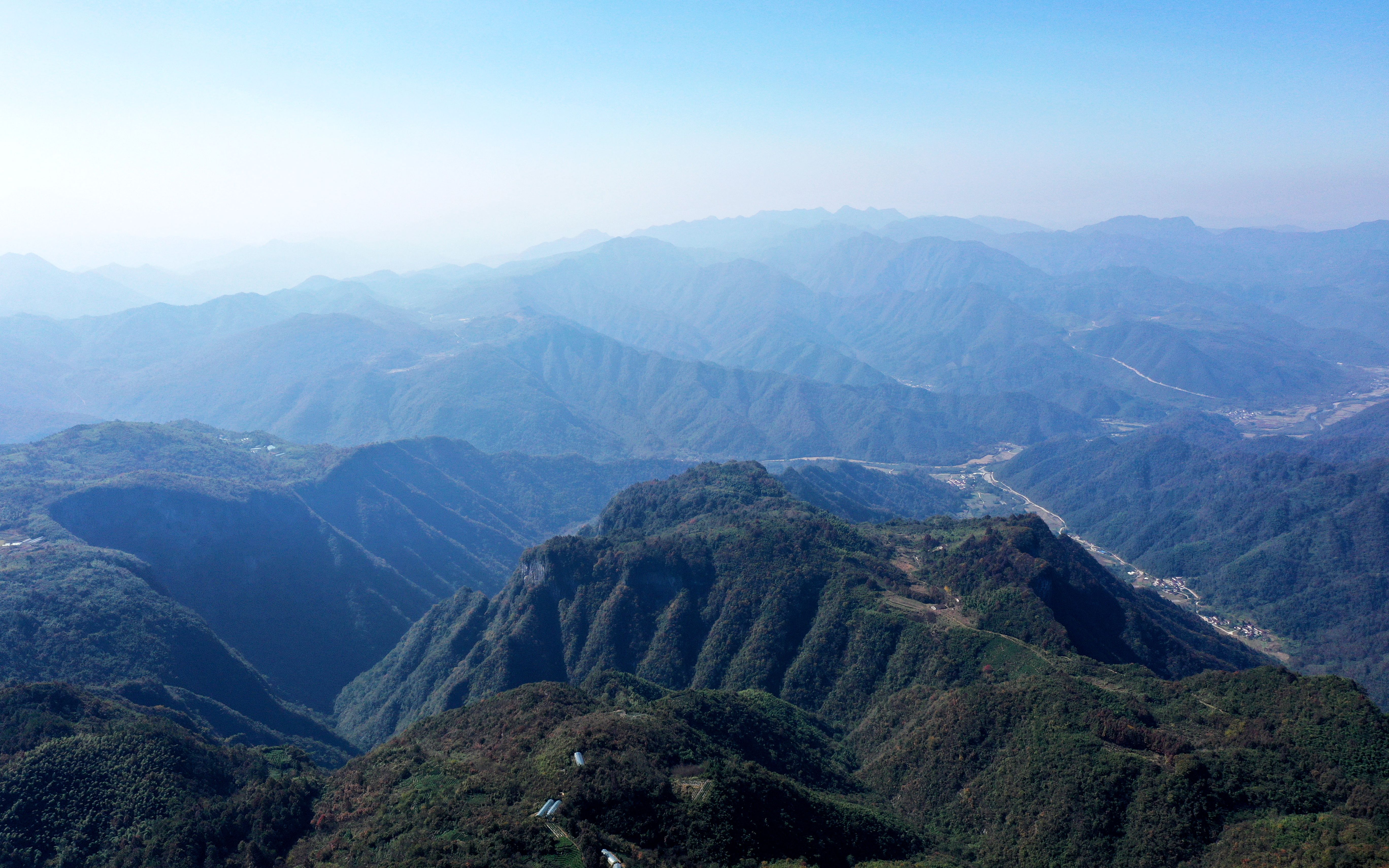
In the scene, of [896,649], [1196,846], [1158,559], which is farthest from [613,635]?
[1158,559]

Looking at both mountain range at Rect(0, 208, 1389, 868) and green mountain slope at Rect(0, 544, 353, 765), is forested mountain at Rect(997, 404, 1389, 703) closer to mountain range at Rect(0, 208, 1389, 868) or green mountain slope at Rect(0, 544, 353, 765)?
mountain range at Rect(0, 208, 1389, 868)

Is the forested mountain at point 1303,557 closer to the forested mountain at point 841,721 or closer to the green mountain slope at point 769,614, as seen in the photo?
the green mountain slope at point 769,614

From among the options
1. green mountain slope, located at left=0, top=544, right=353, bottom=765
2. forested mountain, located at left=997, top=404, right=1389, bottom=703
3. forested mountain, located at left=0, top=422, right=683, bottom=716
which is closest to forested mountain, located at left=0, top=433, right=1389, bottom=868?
green mountain slope, located at left=0, top=544, right=353, bottom=765

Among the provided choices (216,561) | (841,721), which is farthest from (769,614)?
(216,561)

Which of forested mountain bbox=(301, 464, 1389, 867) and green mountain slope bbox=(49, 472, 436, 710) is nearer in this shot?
forested mountain bbox=(301, 464, 1389, 867)

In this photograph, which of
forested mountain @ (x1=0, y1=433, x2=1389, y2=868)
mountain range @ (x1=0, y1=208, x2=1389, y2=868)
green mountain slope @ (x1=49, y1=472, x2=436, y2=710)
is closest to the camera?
forested mountain @ (x1=0, y1=433, x2=1389, y2=868)

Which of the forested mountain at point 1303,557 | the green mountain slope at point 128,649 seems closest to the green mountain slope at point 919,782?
the green mountain slope at point 128,649

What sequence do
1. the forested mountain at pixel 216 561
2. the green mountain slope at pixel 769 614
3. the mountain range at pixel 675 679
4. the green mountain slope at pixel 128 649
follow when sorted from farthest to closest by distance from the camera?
the forested mountain at pixel 216 561
the green mountain slope at pixel 769 614
the green mountain slope at pixel 128 649
the mountain range at pixel 675 679

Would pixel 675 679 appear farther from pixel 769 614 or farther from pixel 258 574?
pixel 258 574

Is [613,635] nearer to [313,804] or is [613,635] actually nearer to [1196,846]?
[313,804]
